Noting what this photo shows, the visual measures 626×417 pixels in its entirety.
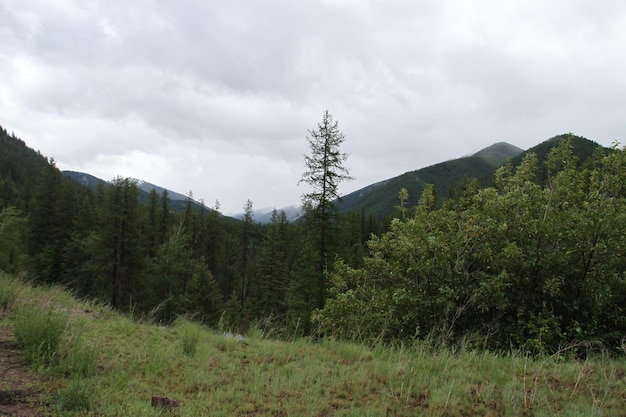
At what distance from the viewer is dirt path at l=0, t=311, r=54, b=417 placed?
3043 millimetres

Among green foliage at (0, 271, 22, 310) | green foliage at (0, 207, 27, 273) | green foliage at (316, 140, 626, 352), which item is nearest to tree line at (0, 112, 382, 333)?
green foliage at (0, 207, 27, 273)

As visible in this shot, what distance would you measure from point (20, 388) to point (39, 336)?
92cm

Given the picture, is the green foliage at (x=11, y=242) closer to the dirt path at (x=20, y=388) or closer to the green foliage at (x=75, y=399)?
the dirt path at (x=20, y=388)

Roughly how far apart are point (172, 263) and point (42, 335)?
30.5 metres

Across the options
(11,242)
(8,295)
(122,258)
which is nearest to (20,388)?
(8,295)

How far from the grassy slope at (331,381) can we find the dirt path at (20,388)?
0.24 meters

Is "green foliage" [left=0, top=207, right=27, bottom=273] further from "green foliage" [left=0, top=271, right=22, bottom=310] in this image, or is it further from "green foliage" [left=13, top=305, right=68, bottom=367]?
"green foliage" [left=13, top=305, right=68, bottom=367]

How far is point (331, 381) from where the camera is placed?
170 inches

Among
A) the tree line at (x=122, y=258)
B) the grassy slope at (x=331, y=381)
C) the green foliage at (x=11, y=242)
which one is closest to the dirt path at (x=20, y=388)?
the grassy slope at (x=331, y=381)

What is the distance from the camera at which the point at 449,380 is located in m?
4.30

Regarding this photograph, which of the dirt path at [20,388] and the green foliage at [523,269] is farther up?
the green foliage at [523,269]

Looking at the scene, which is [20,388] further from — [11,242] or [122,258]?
[11,242]

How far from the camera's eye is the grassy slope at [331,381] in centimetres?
357

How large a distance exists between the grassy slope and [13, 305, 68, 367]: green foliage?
25 centimetres
